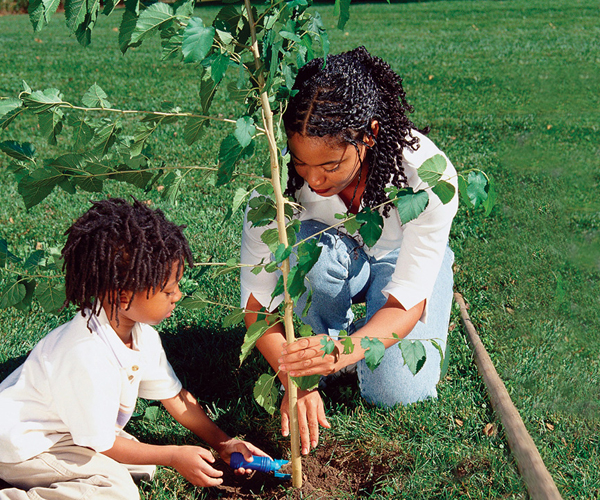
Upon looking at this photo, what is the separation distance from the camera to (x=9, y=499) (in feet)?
6.30

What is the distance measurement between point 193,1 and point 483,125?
18.2 ft

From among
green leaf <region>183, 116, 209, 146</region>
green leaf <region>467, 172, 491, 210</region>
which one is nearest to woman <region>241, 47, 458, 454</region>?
green leaf <region>467, 172, 491, 210</region>

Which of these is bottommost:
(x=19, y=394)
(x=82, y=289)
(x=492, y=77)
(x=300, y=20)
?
(x=492, y=77)

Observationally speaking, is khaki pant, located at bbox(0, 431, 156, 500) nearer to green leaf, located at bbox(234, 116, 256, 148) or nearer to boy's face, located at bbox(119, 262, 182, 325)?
boy's face, located at bbox(119, 262, 182, 325)

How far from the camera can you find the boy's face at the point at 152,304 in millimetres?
1921

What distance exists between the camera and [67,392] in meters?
1.89

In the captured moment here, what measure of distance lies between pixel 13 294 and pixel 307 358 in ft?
3.10

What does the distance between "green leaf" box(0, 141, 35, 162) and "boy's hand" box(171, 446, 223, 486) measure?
1.03 m

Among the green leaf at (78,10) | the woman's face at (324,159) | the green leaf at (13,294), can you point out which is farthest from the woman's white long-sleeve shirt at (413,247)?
the green leaf at (78,10)

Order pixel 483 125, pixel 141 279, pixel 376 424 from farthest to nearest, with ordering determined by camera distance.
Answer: pixel 483 125 < pixel 376 424 < pixel 141 279

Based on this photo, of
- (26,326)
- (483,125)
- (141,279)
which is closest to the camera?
(141,279)

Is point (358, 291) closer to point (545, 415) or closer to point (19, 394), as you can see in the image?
point (545, 415)

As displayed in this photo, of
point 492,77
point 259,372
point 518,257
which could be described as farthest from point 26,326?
point 492,77

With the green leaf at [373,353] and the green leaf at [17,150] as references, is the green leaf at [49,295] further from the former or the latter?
the green leaf at [373,353]
